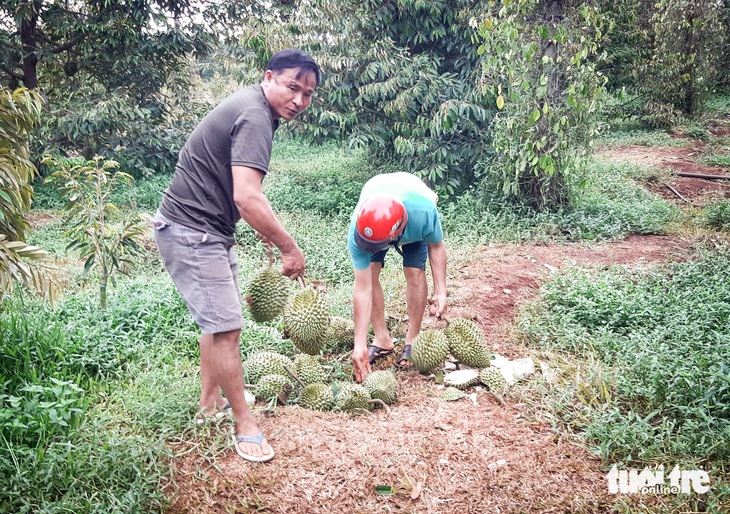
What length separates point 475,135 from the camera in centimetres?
760

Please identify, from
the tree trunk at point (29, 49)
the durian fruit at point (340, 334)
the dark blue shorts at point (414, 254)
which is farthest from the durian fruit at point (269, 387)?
the tree trunk at point (29, 49)

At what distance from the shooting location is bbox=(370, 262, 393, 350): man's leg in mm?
3617

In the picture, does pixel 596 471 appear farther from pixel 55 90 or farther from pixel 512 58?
pixel 55 90

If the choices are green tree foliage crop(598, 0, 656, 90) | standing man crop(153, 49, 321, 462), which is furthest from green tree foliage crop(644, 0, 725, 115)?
standing man crop(153, 49, 321, 462)

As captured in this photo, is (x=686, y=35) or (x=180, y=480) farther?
(x=686, y=35)

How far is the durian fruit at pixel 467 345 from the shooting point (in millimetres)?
3426

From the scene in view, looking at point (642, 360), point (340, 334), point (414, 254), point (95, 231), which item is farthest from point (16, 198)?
point (642, 360)

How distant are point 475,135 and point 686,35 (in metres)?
7.05

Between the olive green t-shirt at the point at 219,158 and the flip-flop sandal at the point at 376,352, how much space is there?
155 centimetres

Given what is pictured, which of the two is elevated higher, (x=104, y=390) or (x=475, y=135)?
(x=475, y=135)

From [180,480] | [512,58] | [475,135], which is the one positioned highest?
[512,58]

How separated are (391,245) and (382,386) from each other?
835 millimetres

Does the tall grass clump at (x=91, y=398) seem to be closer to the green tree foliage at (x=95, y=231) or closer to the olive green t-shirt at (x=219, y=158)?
the green tree foliage at (x=95, y=231)

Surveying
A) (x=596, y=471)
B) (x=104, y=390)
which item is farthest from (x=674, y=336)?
(x=104, y=390)
